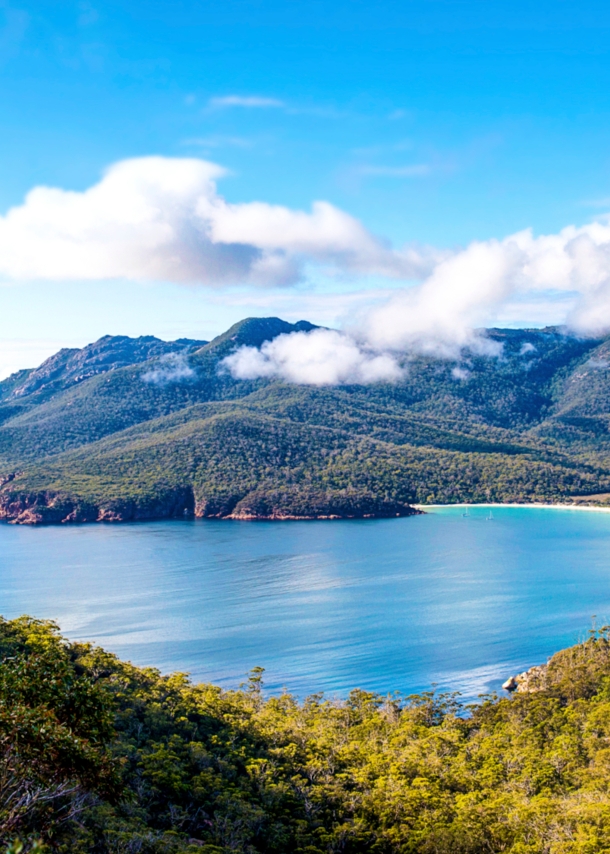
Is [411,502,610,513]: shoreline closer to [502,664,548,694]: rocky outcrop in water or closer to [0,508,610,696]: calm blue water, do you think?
[0,508,610,696]: calm blue water

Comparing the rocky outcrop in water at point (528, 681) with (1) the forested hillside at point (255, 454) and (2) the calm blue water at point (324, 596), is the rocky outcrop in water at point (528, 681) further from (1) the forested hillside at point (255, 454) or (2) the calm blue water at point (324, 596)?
(1) the forested hillside at point (255, 454)

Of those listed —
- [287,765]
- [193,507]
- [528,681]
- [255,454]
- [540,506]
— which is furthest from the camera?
[255,454]

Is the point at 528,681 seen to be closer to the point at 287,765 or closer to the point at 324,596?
the point at 287,765

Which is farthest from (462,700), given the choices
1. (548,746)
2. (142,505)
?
(142,505)

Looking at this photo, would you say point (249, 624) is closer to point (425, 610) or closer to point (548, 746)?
point (425, 610)

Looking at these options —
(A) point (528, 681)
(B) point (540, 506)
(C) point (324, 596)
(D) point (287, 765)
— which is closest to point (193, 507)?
(B) point (540, 506)

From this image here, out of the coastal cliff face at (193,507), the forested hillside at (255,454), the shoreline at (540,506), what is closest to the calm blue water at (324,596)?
the coastal cliff face at (193,507)
